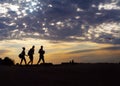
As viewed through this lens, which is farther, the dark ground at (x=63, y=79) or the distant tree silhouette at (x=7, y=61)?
the distant tree silhouette at (x=7, y=61)

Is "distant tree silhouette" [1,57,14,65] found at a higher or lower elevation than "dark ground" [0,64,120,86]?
higher

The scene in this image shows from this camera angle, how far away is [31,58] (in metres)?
35.1

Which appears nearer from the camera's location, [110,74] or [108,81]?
[108,81]

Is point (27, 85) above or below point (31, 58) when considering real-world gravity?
below

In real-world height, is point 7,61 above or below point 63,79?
above

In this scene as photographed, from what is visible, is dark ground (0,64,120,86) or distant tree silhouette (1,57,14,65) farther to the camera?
distant tree silhouette (1,57,14,65)

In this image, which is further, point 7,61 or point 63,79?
point 7,61

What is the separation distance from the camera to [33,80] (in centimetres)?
2123

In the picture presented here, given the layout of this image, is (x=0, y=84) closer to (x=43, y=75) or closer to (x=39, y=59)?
(x=43, y=75)

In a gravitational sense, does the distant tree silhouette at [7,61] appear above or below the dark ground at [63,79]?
above

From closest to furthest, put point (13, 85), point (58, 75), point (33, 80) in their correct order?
point (13, 85)
point (33, 80)
point (58, 75)

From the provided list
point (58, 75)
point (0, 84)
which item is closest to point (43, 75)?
point (58, 75)

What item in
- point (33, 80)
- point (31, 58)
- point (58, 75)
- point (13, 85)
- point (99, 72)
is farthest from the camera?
point (31, 58)

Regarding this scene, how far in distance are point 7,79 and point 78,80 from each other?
13.6ft
